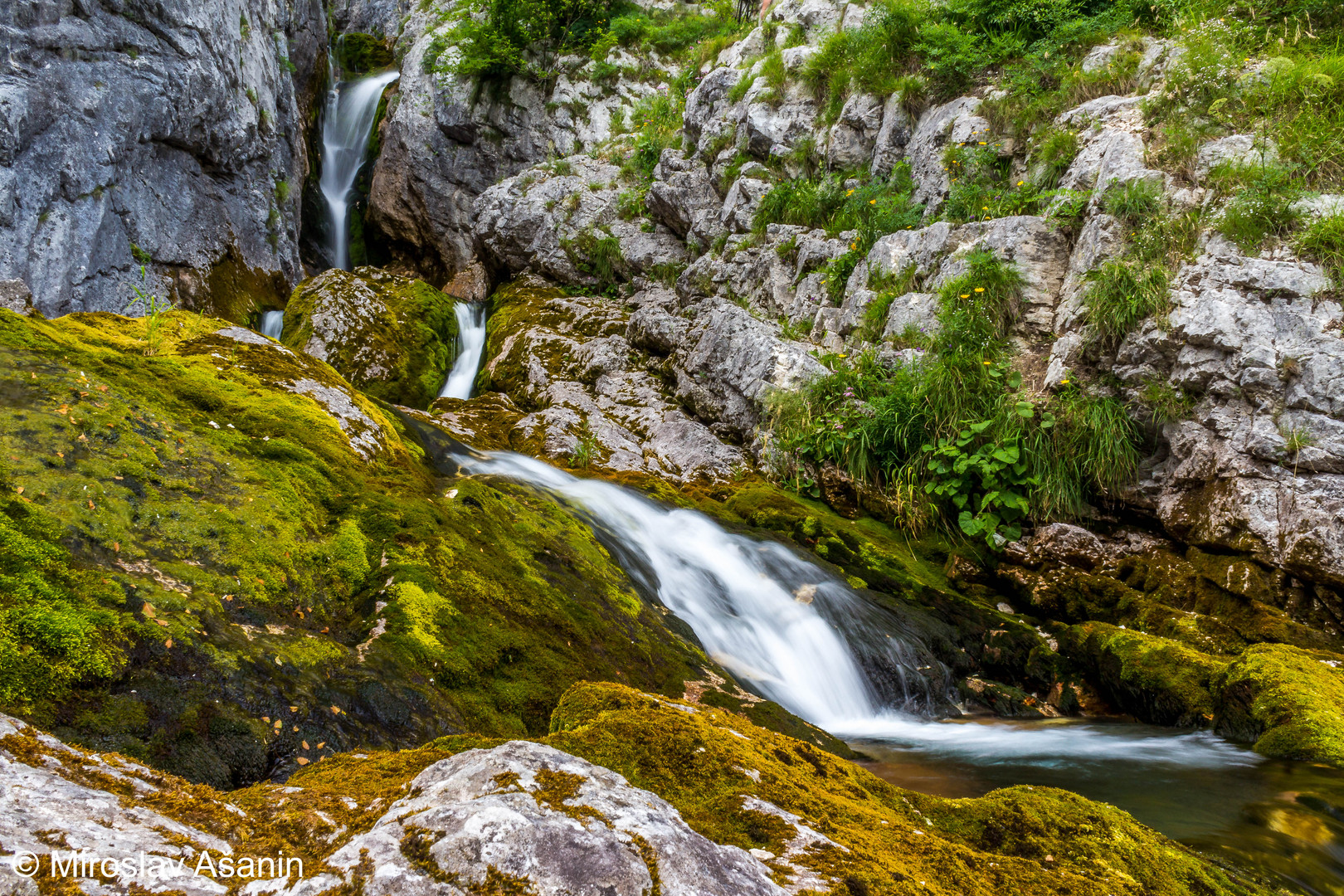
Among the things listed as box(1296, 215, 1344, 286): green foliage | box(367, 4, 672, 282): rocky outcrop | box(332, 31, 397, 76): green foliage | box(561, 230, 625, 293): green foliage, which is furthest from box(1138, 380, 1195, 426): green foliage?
box(332, 31, 397, 76): green foliage

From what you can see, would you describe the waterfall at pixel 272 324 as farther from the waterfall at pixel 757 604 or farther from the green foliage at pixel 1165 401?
the green foliage at pixel 1165 401

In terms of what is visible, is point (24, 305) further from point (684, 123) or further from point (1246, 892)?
point (684, 123)

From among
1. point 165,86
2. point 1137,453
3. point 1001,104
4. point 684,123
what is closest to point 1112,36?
point 1001,104

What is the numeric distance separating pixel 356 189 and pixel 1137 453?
57.2ft

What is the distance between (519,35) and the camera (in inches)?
659

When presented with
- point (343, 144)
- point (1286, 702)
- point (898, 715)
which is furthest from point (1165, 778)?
point (343, 144)

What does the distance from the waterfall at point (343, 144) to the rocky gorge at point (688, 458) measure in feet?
1.41

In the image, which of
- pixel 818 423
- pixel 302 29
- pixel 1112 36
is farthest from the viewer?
pixel 302 29

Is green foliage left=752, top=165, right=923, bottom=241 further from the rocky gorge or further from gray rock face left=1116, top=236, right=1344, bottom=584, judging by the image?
gray rock face left=1116, top=236, right=1344, bottom=584

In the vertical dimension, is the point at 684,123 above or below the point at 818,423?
above

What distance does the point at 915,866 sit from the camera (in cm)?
178

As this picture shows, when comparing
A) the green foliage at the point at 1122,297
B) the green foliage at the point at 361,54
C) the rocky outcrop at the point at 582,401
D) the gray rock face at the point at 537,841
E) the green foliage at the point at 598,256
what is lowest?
the gray rock face at the point at 537,841

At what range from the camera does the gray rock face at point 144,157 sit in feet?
31.0

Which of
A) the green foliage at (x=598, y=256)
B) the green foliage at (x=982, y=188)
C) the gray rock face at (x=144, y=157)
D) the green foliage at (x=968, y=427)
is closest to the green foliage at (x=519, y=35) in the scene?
the gray rock face at (x=144, y=157)
